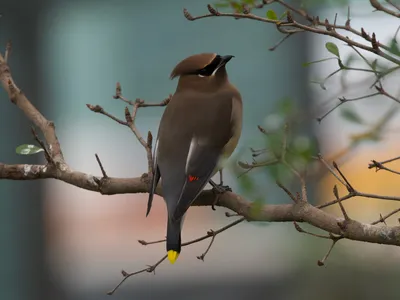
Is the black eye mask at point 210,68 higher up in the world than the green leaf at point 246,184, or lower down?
lower down

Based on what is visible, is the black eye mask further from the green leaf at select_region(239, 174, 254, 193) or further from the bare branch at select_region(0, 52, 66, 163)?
the green leaf at select_region(239, 174, 254, 193)

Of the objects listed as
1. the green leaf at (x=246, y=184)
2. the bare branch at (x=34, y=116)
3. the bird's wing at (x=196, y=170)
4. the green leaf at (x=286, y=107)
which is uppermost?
the green leaf at (x=286, y=107)

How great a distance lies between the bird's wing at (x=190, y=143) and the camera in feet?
6.52

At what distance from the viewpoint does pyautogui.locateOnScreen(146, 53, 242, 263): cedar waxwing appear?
196cm

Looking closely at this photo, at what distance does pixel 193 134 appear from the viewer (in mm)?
2164

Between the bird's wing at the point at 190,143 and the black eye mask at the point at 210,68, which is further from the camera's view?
the black eye mask at the point at 210,68

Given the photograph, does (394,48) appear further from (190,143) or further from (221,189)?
(190,143)

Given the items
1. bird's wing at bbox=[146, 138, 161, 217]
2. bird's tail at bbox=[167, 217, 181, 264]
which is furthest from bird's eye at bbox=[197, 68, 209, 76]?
bird's tail at bbox=[167, 217, 181, 264]

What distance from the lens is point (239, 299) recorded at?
5.12 m

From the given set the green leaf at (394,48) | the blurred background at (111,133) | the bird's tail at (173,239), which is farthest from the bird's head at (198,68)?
the blurred background at (111,133)

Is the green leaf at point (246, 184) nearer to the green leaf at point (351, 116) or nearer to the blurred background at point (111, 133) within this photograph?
the green leaf at point (351, 116)

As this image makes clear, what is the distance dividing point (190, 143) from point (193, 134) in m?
0.03

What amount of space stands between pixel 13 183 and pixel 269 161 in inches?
173

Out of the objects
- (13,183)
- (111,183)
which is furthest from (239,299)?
(111,183)
